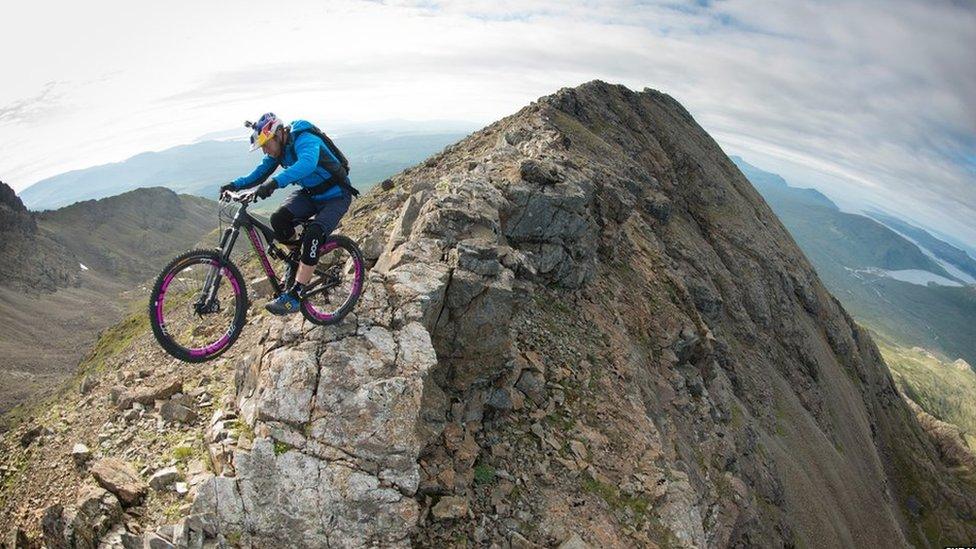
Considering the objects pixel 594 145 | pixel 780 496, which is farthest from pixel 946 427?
pixel 594 145

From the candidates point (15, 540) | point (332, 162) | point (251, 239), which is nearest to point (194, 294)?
point (251, 239)

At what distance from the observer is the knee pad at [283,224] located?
38.4 feet

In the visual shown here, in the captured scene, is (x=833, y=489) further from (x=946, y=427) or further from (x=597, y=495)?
(x=946, y=427)

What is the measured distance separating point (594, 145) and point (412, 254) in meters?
42.2

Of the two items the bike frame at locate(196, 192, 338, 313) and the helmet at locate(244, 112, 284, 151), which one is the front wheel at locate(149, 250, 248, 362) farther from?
the helmet at locate(244, 112, 284, 151)

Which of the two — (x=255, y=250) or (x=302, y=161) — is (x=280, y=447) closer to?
→ (x=255, y=250)

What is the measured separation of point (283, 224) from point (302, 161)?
2066 mm

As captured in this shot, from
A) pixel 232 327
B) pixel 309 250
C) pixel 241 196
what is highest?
pixel 241 196

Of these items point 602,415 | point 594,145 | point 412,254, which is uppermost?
point 594,145

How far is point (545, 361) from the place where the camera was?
18219mm

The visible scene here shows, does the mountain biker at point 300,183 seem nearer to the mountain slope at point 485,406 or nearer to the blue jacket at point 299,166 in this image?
the blue jacket at point 299,166

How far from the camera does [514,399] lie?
1552 centimetres

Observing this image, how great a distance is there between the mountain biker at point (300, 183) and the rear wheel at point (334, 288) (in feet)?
1.24

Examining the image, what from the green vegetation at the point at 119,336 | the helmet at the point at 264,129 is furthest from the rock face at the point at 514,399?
the green vegetation at the point at 119,336
